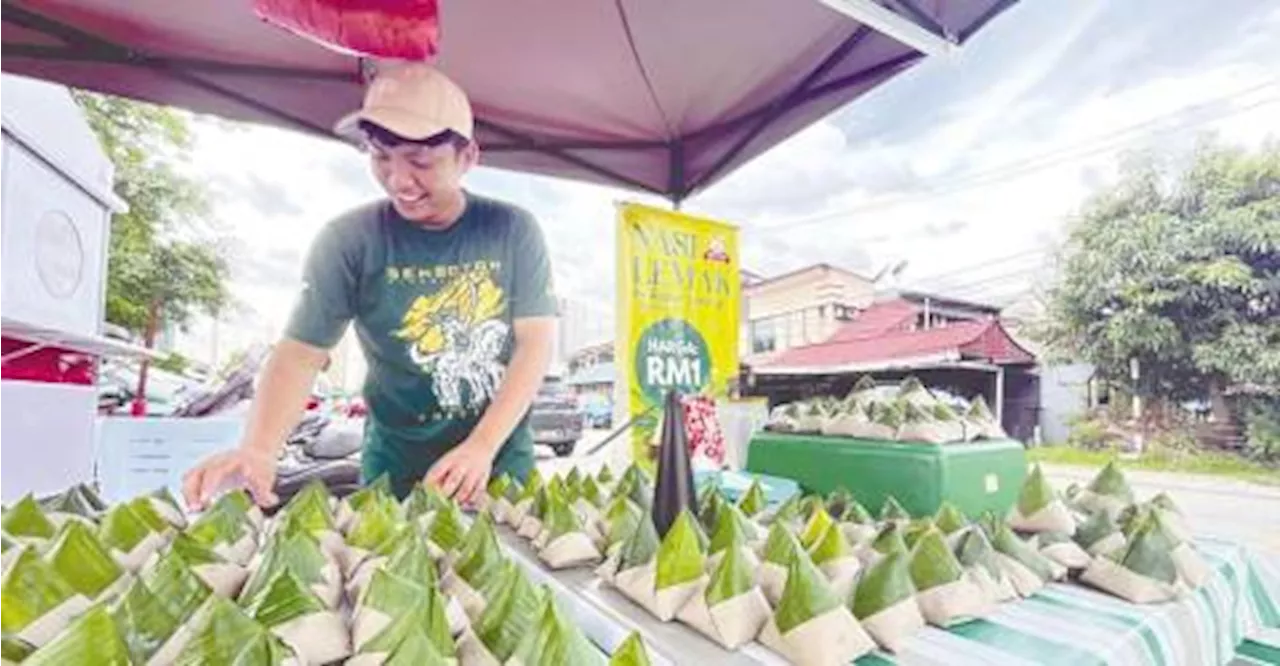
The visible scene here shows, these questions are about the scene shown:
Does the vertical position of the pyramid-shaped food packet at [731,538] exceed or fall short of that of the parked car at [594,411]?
it exceeds it

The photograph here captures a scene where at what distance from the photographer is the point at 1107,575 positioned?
2.43ft

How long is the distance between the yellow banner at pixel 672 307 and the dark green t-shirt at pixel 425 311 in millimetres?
914

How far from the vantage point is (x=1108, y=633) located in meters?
0.62

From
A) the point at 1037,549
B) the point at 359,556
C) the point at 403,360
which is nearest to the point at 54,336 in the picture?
the point at 403,360

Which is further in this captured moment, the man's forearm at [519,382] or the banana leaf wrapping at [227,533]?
the man's forearm at [519,382]

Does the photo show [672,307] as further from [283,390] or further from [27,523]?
[27,523]

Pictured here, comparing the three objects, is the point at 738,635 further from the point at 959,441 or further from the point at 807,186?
the point at 807,186

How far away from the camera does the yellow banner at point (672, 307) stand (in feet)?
7.95

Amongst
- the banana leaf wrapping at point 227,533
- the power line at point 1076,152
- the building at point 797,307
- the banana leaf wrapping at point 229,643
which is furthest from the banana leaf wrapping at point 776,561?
the building at point 797,307

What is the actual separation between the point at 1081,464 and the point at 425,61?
155cm

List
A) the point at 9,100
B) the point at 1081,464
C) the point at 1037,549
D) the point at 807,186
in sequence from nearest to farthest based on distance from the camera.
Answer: the point at 1037,549 < the point at 1081,464 < the point at 9,100 < the point at 807,186

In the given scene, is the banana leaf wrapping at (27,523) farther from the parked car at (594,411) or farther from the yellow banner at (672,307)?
the parked car at (594,411)

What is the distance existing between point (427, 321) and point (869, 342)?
2.08 metres

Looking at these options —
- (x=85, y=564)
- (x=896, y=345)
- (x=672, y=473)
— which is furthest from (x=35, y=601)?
(x=896, y=345)
